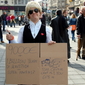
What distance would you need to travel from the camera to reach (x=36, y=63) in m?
2.85

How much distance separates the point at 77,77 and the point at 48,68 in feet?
8.31

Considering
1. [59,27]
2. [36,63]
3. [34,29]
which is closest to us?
[36,63]

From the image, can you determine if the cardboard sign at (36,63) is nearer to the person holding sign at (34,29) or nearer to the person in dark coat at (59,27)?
the person holding sign at (34,29)

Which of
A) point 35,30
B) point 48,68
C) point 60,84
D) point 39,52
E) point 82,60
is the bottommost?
point 82,60

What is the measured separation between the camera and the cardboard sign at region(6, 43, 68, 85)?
2.84 meters

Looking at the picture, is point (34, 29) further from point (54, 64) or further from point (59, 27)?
point (59, 27)

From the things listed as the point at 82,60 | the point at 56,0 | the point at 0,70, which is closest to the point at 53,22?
the point at 82,60

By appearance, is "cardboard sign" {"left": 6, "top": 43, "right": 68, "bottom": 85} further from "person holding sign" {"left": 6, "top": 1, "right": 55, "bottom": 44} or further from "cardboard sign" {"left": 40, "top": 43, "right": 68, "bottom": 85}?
"person holding sign" {"left": 6, "top": 1, "right": 55, "bottom": 44}

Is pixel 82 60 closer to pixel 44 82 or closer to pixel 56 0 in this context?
pixel 44 82

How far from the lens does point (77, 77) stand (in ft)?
17.2

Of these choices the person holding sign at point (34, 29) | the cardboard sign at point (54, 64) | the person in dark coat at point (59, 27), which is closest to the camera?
the cardboard sign at point (54, 64)

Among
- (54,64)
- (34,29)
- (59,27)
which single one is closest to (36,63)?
(54,64)

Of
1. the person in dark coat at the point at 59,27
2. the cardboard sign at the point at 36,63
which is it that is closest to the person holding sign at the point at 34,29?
the cardboard sign at the point at 36,63

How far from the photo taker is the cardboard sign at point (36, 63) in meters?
2.84
